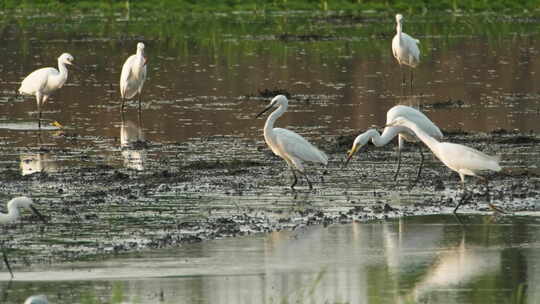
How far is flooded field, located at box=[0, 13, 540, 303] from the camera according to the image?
1009 cm

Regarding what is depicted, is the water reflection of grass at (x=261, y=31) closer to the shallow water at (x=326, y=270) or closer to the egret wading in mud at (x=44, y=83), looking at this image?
the egret wading in mud at (x=44, y=83)

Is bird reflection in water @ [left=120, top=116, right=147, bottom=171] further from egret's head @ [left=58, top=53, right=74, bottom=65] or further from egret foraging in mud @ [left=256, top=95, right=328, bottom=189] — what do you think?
egret foraging in mud @ [left=256, top=95, right=328, bottom=189]

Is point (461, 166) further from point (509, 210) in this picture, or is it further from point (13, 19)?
point (13, 19)

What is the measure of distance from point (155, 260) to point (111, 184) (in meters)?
3.76

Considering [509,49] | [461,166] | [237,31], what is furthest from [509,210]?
[237,31]

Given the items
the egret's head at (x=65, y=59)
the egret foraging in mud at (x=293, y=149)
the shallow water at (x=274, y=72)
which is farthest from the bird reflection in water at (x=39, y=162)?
the egret's head at (x=65, y=59)

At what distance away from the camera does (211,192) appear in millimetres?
13727

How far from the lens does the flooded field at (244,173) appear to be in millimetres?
10094

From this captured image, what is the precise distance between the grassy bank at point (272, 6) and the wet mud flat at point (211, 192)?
27.2 m

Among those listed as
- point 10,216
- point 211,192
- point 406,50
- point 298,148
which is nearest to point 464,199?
point 298,148

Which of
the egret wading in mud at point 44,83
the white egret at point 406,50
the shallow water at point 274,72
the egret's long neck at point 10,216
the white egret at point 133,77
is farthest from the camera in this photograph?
the white egret at point 406,50

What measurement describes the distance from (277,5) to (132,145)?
2788 cm

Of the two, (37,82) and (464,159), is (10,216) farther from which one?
(37,82)

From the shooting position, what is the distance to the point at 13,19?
136 feet
